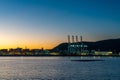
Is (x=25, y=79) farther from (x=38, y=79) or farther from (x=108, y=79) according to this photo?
(x=108, y=79)

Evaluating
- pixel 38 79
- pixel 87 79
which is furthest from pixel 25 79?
pixel 87 79

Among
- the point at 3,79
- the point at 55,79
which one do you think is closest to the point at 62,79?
the point at 55,79

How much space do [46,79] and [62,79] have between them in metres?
3.00

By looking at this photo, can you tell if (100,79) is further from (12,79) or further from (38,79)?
(12,79)

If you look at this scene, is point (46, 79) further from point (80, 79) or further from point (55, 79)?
point (80, 79)

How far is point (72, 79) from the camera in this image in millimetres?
60469

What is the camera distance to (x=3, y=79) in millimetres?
60188

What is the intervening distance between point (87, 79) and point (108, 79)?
3937 millimetres

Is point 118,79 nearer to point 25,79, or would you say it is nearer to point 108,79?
point 108,79

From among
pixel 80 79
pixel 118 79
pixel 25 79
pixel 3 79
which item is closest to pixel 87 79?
pixel 80 79

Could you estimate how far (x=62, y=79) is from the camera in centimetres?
6022

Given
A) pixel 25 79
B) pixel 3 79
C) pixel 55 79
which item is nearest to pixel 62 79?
pixel 55 79

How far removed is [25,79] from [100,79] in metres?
14.1

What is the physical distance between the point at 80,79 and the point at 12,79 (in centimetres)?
1281
